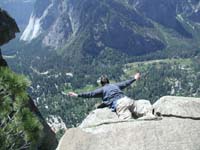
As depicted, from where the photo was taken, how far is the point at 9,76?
51.8 ft

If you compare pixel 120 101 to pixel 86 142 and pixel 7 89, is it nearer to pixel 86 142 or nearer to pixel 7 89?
pixel 86 142

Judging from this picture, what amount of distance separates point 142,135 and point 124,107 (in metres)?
4.20

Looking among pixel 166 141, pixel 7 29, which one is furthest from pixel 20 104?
pixel 7 29

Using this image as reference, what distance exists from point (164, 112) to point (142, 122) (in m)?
1.56

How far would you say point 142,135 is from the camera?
18312mm

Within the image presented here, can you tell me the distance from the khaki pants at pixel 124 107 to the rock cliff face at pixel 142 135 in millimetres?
2461

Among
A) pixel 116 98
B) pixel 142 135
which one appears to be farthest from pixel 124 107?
pixel 142 135

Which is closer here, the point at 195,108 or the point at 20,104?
the point at 20,104

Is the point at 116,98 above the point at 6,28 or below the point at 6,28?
above

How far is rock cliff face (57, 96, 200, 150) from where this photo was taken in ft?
58.8

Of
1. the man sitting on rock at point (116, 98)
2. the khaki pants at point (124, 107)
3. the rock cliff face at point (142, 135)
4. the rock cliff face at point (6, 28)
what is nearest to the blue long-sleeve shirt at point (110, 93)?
the man sitting on rock at point (116, 98)

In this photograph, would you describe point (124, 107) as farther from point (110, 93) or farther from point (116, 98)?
point (110, 93)

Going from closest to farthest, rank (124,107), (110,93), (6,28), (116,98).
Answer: (124,107) < (116,98) < (110,93) < (6,28)

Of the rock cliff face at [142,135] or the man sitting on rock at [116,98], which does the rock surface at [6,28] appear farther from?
the rock cliff face at [142,135]
